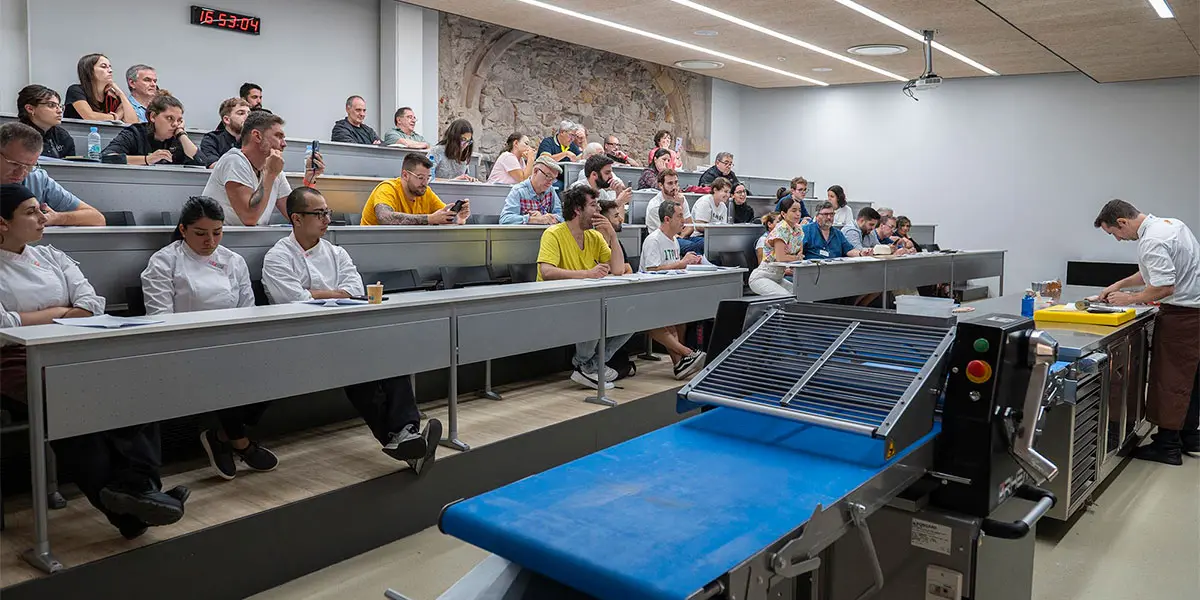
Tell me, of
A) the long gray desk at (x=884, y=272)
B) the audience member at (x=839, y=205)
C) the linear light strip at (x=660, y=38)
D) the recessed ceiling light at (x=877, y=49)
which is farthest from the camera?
the recessed ceiling light at (x=877, y=49)

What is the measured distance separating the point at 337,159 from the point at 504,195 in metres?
1.22

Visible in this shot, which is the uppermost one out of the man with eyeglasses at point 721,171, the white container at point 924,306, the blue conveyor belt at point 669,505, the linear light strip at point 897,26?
the linear light strip at point 897,26

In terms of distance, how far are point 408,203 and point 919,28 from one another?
550 cm

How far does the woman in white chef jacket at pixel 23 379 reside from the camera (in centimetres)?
223


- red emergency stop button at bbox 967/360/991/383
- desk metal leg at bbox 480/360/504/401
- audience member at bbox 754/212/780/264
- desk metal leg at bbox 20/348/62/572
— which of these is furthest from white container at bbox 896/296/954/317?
audience member at bbox 754/212/780/264

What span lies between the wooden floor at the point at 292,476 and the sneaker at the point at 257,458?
0.04m

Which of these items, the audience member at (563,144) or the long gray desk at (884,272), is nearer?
the long gray desk at (884,272)

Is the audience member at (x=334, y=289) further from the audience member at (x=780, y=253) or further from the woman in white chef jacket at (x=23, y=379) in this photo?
the audience member at (x=780, y=253)

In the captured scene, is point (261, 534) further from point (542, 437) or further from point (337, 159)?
point (337, 159)

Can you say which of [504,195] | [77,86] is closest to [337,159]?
[504,195]

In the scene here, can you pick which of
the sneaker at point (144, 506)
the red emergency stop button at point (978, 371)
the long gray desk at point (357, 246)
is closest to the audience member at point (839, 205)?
the long gray desk at point (357, 246)

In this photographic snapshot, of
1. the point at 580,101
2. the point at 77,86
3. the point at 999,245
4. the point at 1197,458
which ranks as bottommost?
the point at 1197,458

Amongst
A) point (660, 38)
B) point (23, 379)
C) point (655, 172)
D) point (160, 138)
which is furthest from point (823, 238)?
point (23, 379)

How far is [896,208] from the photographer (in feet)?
38.9
